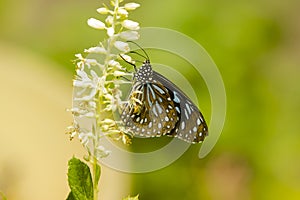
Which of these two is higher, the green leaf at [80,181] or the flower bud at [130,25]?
A: the flower bud at [130,25]

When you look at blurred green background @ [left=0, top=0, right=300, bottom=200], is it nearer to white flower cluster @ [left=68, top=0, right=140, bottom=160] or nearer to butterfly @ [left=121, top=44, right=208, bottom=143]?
butterfly @ [left=121, top=44, right=208, bottom=143]

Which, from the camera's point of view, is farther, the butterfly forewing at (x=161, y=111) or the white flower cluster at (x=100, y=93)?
the butterfly forewing at (x=161, y=111)

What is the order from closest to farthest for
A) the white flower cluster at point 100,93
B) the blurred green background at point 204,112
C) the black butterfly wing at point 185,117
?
the white flower cluster at point 100,93
the black butterfly wing at point 185,117
the blurred green background at point 204,112

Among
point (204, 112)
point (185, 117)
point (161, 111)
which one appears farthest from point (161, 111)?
point (204, 112)

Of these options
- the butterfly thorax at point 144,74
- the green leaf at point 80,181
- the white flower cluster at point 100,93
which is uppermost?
the butterfly thorax at point 144,74

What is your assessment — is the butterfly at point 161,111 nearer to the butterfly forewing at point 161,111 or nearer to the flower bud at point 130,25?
the butterfly forewing at point 161,111

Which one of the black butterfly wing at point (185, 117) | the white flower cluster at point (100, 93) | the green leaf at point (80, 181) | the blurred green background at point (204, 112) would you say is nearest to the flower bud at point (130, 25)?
the white flower cluster at point (100, 93)

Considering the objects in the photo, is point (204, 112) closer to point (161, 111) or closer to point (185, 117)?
point (185, 117)

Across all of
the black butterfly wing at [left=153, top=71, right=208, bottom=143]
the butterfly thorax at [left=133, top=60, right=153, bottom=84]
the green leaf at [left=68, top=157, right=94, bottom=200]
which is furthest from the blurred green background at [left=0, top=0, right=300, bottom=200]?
the green leaf at [left=68, top=157, right=94, bottom=200]
